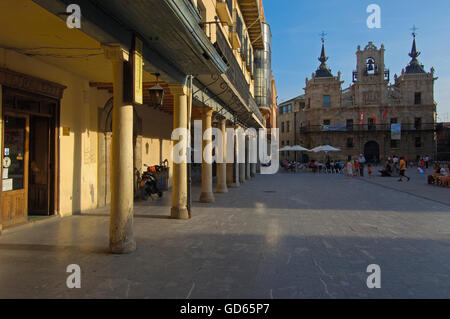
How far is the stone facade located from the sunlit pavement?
4683cm

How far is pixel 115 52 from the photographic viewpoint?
195 inches

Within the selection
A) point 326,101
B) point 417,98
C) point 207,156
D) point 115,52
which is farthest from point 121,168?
point 417,98

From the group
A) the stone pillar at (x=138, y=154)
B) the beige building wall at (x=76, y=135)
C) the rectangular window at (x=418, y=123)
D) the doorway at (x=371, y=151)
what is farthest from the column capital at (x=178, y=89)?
the rectangular window at (x=418, y=123)

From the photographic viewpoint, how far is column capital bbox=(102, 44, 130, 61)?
491 centimetres

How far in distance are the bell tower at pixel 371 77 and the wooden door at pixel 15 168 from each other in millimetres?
54246

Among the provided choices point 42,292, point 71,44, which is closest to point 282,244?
point 42,292

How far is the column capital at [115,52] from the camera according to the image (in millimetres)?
4906

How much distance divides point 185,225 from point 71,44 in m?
4.29

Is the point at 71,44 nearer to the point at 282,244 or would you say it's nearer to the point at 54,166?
the point at 54,166

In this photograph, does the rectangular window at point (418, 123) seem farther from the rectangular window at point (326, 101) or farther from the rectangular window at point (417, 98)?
the rectangular window at point (326, 101)

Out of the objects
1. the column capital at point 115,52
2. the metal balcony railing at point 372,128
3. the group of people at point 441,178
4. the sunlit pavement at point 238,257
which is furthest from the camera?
the metal balcony railing at point 372,128

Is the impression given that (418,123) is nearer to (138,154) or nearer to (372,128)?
(372,128)

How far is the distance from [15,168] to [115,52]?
12.6 ft

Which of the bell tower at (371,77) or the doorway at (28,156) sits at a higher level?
the bell tower at (371,77)
